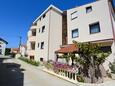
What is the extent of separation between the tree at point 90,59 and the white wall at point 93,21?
21.2 ft

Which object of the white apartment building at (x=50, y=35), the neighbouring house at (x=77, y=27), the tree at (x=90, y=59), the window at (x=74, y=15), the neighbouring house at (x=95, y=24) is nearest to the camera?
the tree at (x=90, y=59)

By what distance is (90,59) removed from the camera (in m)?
16.5

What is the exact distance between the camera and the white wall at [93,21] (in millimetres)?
22312

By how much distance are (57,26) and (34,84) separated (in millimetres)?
21627

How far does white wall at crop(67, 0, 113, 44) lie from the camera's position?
73.2 feet

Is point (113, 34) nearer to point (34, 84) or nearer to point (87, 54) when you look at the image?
point (87, 54)

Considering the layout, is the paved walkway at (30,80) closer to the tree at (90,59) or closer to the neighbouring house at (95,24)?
the tree at (90,59)

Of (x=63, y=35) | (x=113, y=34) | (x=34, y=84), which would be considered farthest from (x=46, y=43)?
(x=34, y=84)

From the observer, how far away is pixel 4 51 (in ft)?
265

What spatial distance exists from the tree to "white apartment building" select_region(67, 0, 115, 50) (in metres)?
Answer: 5.25

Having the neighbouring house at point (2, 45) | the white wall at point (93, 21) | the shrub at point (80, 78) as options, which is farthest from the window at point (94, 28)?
the neighbouring house at point (2, 45)

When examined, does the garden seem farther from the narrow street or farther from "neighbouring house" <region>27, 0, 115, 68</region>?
"neighbouring house" <region>27, 0, 115, 68</region>

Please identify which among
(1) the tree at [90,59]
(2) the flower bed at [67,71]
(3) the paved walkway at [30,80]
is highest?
(1) the tree at [90,59]

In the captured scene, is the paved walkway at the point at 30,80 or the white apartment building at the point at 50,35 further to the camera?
the white apartment building at the point at 50,35
